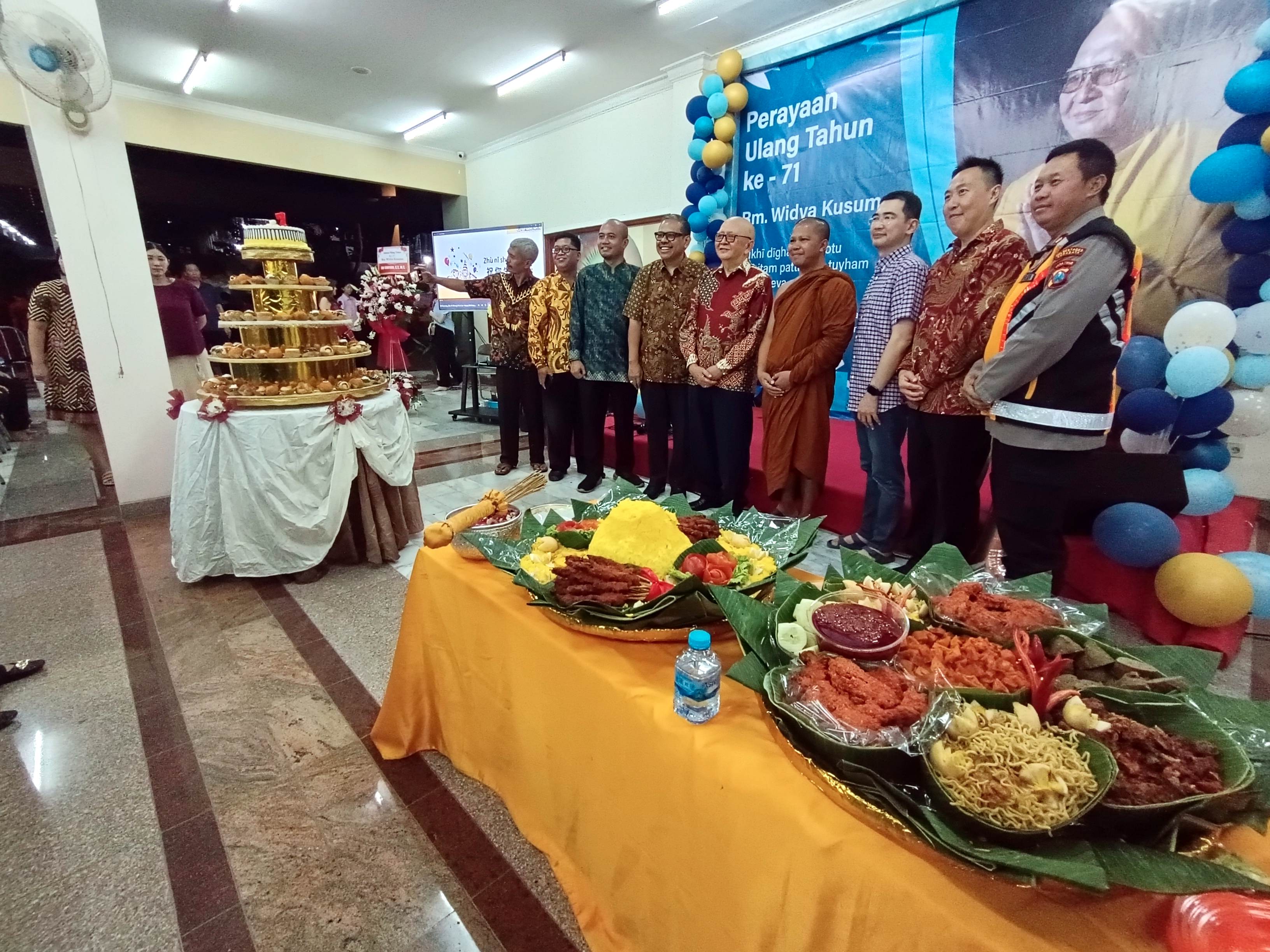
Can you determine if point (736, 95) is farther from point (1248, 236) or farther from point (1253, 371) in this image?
point (1253, 371)

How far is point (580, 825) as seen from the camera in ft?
3.48

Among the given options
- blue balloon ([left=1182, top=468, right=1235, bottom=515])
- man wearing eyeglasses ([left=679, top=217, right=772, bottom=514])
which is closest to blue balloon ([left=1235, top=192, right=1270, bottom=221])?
blue balloon ([left=1182, top=468, right=1235, bottom=515])

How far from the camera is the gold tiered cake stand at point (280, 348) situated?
251cm

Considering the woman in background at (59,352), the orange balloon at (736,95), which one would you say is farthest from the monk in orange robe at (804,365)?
the woman in background at (59,352)

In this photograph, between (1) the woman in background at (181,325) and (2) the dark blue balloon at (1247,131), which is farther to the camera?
(1) the woman in background at (181,325)

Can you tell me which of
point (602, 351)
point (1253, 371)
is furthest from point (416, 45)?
point (1253, 371)

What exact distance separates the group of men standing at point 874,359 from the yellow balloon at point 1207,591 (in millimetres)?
548

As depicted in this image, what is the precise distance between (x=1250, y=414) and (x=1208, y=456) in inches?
8.5

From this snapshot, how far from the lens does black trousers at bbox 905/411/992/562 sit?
2320mm

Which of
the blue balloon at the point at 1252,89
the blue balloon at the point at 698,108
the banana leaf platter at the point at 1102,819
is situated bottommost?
the banana leaf platter at the point at 1102,819

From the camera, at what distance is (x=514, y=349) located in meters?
4.10

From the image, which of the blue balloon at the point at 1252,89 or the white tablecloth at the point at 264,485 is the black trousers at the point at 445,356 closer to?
the white tablecloth at the point at 264,485

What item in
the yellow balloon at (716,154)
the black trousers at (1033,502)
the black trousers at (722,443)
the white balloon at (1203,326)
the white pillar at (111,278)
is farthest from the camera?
the yellow balloon at (716,154)

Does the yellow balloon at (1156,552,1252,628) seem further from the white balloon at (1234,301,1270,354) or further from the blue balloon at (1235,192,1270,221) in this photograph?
the blue balloon at (1235,192,1270,221)
